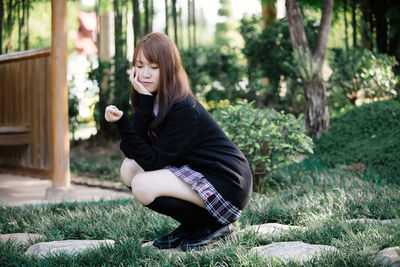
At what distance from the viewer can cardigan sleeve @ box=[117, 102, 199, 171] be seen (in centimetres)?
220

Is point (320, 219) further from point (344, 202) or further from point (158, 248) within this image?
point (158, 248)

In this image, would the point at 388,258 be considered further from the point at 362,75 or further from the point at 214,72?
the point at 214,72

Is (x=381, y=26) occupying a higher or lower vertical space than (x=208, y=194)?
higher

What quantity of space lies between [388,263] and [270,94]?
697cm

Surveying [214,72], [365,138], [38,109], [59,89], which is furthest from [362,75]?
[38,109]

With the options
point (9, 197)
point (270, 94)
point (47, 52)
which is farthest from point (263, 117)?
point (270, 94)

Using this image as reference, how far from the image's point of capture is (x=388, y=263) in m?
1.83

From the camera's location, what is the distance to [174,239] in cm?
244

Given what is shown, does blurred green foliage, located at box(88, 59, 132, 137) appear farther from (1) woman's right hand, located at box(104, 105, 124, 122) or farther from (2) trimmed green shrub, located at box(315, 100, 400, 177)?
(1) woman's right hand, located at box(104, 105, 124, 122)

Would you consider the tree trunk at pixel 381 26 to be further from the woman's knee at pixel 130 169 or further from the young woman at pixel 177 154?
the woman's knee at pixel 130 169

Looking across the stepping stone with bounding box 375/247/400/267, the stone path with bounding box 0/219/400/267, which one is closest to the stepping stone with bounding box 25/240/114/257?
the stone path with bounding box 0/219/400/267

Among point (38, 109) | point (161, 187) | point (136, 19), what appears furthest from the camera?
point (136, 19)

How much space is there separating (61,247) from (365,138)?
431cm

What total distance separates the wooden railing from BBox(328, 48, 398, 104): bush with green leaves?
15.2 feet
